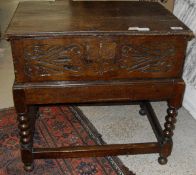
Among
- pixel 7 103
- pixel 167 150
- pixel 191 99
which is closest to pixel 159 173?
pixel 167 150

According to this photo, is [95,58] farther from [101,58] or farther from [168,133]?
[168,133]

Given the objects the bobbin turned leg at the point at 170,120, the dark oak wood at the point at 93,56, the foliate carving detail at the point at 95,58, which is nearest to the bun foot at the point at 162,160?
the bobbin turned leg at the point at 170,120

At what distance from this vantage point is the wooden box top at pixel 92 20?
1.17 m

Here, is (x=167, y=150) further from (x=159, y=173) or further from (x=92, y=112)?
(x=92, y=112)

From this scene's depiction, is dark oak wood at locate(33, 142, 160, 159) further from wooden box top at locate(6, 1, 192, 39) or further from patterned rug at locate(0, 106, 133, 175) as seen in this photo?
wooden box top at locate(6, 1, 192, 39)

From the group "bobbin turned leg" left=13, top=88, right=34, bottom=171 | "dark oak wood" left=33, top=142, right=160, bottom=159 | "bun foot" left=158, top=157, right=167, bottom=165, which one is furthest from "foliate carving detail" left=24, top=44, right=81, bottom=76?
"bun foot" left=158, top=157, right=167, bottom=165

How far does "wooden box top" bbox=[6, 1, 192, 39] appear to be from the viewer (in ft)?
3.84

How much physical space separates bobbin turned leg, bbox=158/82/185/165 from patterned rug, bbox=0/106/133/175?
20 cm

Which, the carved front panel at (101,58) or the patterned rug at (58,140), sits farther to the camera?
the patterned rug at (58,140)

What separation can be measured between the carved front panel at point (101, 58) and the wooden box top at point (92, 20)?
4 cm

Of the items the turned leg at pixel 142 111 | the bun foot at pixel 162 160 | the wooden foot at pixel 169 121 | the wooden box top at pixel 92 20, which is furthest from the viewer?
the turned leg at pixel 142 111

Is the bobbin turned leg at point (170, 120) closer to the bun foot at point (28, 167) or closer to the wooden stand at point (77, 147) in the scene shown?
the wooden stand at point (77, 147)

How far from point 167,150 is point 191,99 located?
1.86 feet

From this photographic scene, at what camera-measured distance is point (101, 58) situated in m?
1.24
